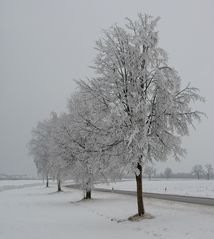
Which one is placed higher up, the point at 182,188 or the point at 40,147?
the point at 40,147

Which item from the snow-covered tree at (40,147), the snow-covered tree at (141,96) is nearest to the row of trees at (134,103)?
the snow-covered tree at (141,96)

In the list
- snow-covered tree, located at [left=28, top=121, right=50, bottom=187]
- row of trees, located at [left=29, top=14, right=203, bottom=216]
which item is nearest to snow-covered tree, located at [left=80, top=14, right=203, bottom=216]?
→ row of trees, located at [left=29, top=14, right=203, bottom=216]

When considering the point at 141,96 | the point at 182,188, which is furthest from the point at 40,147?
the point at 141,96

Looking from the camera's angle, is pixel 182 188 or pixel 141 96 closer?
pixel 141 96

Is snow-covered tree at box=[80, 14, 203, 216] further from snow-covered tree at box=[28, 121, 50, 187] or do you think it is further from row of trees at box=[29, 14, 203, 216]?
snow-covered tree at box=[28, 121, 50, 187]

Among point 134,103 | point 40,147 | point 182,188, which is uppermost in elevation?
point 40,147

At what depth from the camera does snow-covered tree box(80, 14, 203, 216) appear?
18141mm

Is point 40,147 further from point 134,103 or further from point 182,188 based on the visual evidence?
point 134,103

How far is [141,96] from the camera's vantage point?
18594mm

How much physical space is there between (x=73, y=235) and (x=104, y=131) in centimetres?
566

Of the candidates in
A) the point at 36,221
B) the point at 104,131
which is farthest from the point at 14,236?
the point at 104,131

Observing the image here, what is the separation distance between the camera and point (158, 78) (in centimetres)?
1869

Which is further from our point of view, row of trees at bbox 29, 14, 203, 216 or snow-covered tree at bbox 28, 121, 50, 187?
snow-covered tree at bbox 28, 121, 50, 187

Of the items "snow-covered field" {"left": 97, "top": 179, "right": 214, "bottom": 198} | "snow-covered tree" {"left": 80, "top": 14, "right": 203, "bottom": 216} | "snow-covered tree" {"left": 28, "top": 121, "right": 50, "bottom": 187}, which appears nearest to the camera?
"snow-covered tree" {"left": 80, "top": 14, "right": 203, "bottom": 216}
